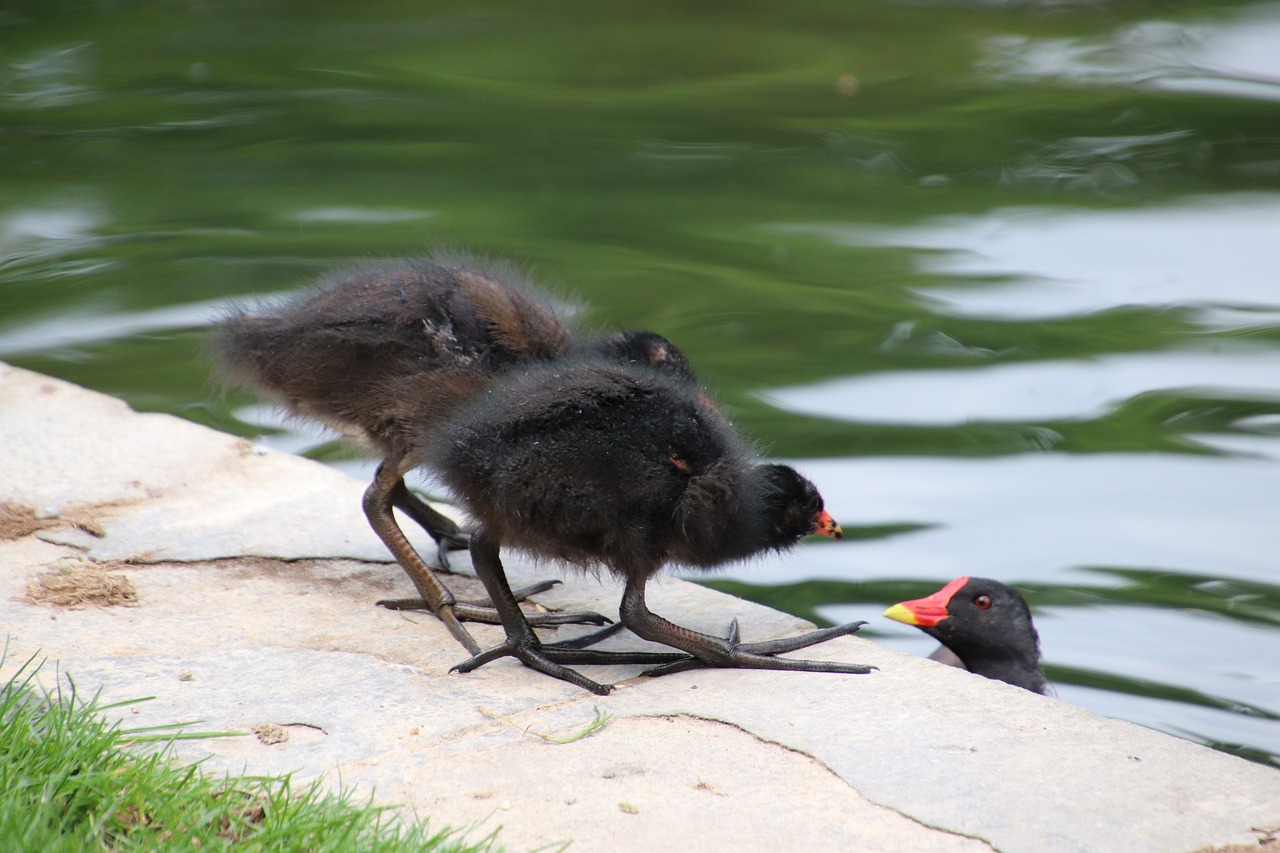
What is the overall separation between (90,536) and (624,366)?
5.64 ft

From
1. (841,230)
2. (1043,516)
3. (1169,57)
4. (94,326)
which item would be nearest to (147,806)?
(1043,516)

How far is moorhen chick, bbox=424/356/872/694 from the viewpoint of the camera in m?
3.73

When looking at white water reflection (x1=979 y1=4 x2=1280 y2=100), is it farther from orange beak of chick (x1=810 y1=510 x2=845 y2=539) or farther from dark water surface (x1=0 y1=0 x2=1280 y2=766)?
orange beak of chick (x1=810 y1=510 x2=845 y2=539)

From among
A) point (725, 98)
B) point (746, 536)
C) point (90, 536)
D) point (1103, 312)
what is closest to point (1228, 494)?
point (1103, 312)

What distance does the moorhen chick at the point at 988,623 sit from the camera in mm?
5031

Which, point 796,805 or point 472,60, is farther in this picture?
Answer: point 472,60

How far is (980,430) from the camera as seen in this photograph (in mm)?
6695

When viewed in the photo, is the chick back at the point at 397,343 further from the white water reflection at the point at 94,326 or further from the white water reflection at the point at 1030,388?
the white water reflection at the point at 94,326

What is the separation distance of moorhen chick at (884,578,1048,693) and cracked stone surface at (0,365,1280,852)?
1019 millimetres

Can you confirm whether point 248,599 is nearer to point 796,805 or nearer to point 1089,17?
point 796,805

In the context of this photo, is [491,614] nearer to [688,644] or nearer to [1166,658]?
[688,644]

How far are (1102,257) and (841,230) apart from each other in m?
1.44

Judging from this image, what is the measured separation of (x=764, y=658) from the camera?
384cm

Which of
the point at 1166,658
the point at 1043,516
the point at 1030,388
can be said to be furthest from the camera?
the point at 1030,388
